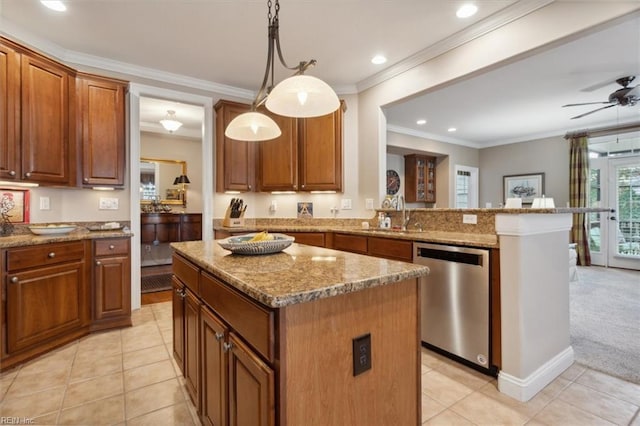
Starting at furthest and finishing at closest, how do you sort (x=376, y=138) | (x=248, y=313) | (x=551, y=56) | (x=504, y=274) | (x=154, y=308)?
(x=376, y=138), (x=154, y=308), (x=551, y=56), (x=504, y=274), (x=248, y=313)

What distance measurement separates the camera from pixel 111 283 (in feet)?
9.26

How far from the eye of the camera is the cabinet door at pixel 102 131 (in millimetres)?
2961

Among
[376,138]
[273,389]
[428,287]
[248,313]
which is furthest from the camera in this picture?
[376,138]

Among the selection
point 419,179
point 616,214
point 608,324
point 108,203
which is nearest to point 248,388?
point 108,203

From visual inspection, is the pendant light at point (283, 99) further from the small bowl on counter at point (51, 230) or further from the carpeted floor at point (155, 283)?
the carpeted floor at point (155, 283)

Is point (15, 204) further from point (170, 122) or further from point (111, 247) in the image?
point (170, 122)

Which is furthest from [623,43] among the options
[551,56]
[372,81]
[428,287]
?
[428,287]

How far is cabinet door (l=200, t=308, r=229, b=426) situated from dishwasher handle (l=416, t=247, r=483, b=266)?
165 centimetres

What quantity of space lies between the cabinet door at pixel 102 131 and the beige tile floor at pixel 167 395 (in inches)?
63.8

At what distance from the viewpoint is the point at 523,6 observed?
229cm

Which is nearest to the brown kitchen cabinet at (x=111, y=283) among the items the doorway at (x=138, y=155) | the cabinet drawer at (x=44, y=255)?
the cabinet drawer at (x=44, y=255)

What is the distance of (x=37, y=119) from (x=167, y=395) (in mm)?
2483

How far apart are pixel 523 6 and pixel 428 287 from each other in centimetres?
220

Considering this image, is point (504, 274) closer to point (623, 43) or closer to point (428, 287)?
point (428, 287)
